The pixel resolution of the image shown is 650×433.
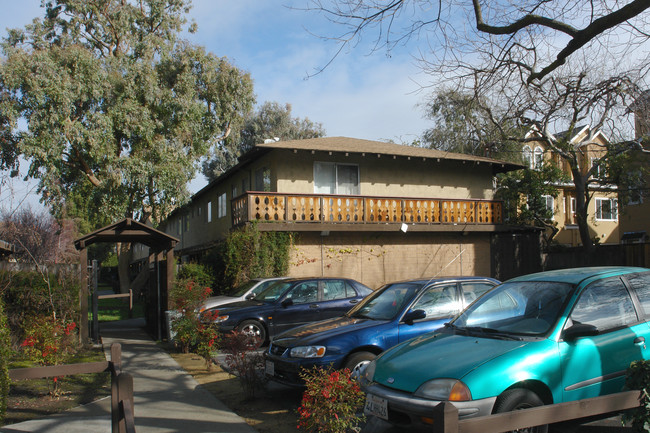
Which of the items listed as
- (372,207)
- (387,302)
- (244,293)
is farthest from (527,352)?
(372,207)

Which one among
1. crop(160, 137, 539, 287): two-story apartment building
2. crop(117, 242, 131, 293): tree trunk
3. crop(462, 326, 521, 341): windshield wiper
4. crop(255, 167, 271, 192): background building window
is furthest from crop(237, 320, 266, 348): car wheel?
crop(117, 242, 131, 293): tree trunk

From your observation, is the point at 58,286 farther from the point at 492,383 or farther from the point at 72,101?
the point at 72,101

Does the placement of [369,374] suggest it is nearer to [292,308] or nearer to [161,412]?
[161,412]

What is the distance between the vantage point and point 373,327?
7199 mm

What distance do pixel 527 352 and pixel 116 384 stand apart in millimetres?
3704

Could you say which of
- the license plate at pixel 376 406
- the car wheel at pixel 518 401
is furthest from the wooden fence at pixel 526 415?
the license plate at pixel 376 406

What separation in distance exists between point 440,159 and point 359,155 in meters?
3.66

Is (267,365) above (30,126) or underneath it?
underneath

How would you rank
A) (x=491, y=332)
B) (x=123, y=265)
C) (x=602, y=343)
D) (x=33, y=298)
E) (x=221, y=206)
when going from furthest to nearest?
(x=123, y=265)
(x=221, y=206)
(x=33, y=298)
(x=491, y=332)
(x=602, y=343)

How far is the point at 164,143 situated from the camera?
24.2 meters

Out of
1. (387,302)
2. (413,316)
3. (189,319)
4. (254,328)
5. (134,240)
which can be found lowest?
(254,328)

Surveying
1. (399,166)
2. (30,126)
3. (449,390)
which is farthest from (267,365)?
(30,126)

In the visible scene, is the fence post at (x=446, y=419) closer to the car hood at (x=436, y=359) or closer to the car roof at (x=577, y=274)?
the car hood at (x=436, y=359)

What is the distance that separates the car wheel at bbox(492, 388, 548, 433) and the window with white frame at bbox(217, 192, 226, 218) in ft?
71.7
